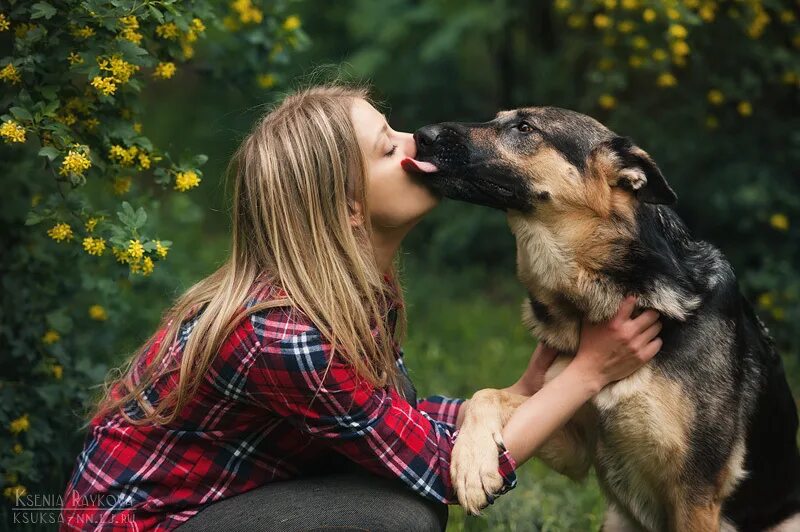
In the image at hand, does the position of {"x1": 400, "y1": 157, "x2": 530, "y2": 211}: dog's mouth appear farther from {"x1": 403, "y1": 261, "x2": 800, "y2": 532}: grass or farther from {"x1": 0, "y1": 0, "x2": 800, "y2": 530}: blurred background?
{"x1": 403, "y1": 261, "x2": 800, "y2": 532}: grass

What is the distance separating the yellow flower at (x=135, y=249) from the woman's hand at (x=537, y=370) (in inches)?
52.6

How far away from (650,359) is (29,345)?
7.48 feet

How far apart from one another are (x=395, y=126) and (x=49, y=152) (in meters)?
5.34

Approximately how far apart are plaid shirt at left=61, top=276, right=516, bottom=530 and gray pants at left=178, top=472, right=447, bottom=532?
6cm

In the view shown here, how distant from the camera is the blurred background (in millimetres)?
2971

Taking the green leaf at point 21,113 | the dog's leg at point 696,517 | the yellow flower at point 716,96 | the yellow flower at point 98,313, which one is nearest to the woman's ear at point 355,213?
the green leaf at point 21,113

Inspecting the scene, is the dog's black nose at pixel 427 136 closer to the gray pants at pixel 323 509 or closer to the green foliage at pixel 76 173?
the green foliage at pixel 76 173

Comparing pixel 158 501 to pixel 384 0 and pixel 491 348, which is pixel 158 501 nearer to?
pixel 491 348

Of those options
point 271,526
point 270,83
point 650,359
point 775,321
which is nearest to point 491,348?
point 775,321

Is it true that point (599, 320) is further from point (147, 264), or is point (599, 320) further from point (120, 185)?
point (120, 185)

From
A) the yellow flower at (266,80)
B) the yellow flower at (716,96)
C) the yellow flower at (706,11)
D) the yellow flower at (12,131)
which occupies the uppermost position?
the yellow flower at (12,131)

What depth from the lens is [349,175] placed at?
2.87 meters

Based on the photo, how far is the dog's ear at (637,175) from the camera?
9.64ft

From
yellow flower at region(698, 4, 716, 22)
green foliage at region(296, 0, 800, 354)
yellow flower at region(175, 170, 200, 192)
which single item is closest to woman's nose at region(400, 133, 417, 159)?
yellow flower at region(175, 170, 200, 192)
